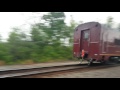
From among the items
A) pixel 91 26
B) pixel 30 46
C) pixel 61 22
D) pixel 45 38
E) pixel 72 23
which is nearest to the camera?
pixel 91 26

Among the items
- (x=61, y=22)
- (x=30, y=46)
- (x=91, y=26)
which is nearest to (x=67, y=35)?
(x=61, y=22)

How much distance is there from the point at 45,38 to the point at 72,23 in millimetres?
5236

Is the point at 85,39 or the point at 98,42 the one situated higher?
the point at 85,39

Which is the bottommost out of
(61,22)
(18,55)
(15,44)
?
(18,55)

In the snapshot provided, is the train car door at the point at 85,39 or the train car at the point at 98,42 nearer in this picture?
the train car at the point at 98,42

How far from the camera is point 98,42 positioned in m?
11.2

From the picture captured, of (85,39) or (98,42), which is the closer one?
(98,42)

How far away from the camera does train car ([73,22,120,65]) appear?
36.6ft

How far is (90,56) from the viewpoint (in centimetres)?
1182

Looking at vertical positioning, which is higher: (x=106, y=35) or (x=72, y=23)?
(x=72, y=23)

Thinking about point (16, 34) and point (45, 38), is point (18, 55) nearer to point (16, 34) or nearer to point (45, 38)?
point (16, 34)

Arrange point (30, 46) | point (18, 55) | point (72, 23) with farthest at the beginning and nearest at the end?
point (72, 23), point (30, 46), point (18, 55)

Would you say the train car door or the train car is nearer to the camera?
the train car

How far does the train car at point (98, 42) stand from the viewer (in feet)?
36.6
